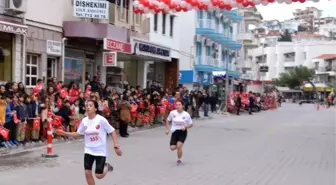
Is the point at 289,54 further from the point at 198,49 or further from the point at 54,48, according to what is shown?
the point at 54,48

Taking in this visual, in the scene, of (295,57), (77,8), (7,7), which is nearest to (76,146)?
(7,7)

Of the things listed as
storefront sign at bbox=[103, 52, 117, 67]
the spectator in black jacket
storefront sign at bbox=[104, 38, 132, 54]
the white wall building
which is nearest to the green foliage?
the white wall building

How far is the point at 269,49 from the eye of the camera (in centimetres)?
11012

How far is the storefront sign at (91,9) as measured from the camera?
2348cm

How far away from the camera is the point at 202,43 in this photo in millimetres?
51469

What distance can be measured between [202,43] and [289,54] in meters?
60.4

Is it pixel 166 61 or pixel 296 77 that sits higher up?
pixel 166 61

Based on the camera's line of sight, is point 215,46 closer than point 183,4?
No

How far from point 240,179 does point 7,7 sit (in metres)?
12.0

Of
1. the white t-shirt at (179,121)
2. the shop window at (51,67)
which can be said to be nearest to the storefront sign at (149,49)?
the shop window at (51,67)

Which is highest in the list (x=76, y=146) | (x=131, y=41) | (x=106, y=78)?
(x=131, y=41)

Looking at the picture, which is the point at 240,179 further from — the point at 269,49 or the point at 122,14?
the point at 269,49

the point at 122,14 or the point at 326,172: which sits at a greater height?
the point at 122,14

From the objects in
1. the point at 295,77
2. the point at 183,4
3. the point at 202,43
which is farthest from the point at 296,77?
the point at 183,4
